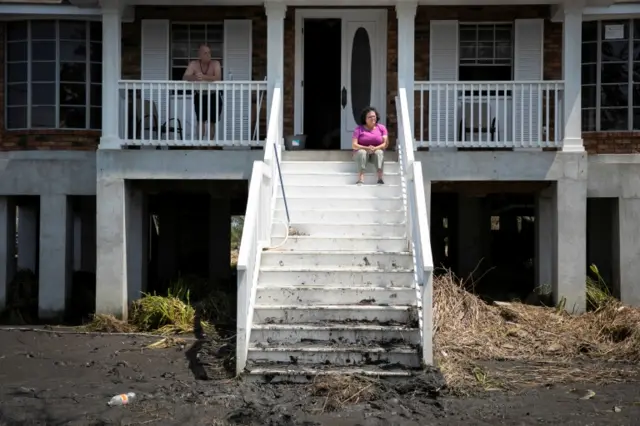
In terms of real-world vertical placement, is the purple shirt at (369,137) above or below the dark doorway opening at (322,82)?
below

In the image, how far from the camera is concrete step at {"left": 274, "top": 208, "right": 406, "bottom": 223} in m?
10.4

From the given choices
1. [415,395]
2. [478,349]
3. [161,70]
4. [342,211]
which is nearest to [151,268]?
[161,70]

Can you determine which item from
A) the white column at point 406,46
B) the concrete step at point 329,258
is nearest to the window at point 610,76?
the white column at point 406,46

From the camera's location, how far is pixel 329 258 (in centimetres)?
971

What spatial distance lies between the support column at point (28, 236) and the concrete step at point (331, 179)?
6098mm

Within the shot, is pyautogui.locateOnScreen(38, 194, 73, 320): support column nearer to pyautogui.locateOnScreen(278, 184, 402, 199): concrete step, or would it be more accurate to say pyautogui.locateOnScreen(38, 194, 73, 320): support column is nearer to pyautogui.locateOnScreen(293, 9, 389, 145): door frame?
pyautogui.locateOnScreen(278, 184, 402, 199): concrete step

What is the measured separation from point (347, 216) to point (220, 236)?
257 inches

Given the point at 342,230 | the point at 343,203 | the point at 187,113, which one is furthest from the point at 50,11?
the point at 342,230

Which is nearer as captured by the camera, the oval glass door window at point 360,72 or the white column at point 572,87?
the white column at point 572,87

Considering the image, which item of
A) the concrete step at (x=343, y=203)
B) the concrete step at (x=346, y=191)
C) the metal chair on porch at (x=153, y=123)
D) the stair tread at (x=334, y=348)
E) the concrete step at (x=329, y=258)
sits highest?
the metal chair on porch at (x=153, y=123)

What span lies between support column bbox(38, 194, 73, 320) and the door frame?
3.79 meters

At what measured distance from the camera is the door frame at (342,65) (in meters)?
13.4

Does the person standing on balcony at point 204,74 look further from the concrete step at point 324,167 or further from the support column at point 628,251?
the support column at point 628,251

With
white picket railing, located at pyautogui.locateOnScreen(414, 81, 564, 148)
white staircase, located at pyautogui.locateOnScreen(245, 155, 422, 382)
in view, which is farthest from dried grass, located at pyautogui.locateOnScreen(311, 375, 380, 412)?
white picket railing, located at pyautogui.locateOnScreen(414, 81, 564, 148)
